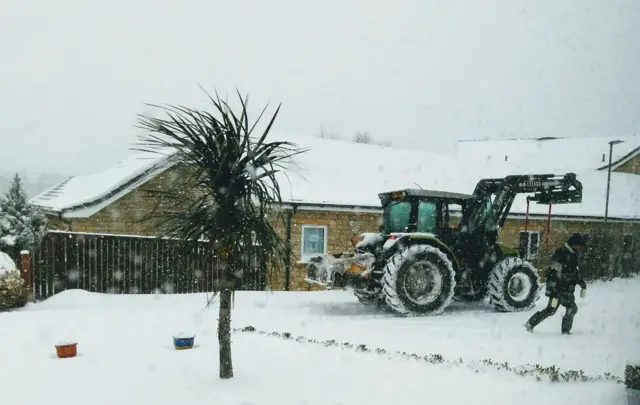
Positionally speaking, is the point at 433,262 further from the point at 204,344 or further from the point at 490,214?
the point at 204,344

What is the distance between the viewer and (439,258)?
998 centimetres

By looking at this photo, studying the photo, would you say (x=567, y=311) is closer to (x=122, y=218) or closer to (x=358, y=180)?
(x=358, y=180)

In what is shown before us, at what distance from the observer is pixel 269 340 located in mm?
7344

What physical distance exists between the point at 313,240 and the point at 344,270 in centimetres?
573

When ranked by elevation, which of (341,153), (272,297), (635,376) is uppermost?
(341,153)

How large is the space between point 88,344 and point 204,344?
1.64 m

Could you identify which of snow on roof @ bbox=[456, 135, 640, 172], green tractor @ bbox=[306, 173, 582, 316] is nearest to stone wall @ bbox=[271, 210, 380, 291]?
green tractor @ bbox=[306, 173, 582, 316]

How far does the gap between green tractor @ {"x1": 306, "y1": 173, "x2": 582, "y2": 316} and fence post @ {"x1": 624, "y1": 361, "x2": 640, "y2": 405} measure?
5.23 m

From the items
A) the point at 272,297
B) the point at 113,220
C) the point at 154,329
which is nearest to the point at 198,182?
the point at 154,329

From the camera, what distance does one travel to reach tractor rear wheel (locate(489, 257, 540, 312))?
1045 cm

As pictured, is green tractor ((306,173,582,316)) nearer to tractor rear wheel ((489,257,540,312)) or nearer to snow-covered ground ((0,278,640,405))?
tractor rear wheel ((489,257,540,312))

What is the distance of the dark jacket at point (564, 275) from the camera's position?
8195mm

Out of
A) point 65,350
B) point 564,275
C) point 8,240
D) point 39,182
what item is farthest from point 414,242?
point 39,182

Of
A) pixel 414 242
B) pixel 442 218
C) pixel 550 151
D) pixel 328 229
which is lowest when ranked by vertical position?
pixel 328 229
